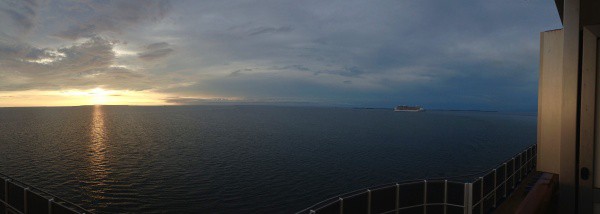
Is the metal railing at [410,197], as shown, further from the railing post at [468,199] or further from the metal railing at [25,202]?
the metal railing at [25,202]

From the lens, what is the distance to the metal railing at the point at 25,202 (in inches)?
238

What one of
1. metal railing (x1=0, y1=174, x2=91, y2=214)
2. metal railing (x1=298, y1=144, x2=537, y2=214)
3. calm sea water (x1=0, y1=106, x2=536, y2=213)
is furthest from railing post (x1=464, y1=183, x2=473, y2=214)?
calm sea water (x1=0, y1=106, x2=536, y2=213)

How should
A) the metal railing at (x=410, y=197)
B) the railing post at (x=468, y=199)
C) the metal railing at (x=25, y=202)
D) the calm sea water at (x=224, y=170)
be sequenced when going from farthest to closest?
the calm sea water at (x=224, y=170) < the railing post at (x=468, y=199) < the metal railing at (x=410, y=197) < the metal railing at (x=25, y=202)

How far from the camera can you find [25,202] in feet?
22.7

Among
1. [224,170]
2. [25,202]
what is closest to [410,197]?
[25,202]

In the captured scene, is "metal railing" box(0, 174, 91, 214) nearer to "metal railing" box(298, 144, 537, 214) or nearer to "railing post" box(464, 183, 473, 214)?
"metal railing" box(298, 144, 537, 214)

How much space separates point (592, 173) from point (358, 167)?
Answer: 34702 mm

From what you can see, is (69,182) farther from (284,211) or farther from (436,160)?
(436,160)

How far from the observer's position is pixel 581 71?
2.92 metres

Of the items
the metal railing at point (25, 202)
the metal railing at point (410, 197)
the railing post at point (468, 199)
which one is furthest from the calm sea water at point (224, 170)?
the railing post at point (468, 199)

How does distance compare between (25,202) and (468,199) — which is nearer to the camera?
(25,202)

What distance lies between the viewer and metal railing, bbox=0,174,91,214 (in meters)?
6.04

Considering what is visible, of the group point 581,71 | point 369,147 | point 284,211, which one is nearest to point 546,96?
point 581,71

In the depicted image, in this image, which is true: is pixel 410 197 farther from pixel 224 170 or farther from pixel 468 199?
pixel 224 170
